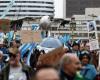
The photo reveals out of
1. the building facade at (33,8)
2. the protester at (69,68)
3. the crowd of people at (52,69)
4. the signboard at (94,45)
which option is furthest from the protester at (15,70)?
the building facade at (33,8)

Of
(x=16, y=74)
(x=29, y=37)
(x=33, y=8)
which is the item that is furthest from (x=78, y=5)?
(x=16, y=74)

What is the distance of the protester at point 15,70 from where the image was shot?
7621mm

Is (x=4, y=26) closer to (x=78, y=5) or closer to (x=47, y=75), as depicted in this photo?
(x=47, y=75)

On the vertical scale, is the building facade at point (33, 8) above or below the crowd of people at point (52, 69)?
below

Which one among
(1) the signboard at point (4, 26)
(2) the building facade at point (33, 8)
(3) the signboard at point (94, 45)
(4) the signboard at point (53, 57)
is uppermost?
(4) the signboard at point (53, 57)

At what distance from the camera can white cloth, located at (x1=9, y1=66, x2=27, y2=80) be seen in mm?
7633

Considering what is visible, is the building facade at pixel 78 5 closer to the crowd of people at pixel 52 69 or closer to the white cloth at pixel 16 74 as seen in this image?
the crowd of people at pixel 52 69

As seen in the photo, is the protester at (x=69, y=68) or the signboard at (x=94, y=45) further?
the signboard at (x=94, y=45)

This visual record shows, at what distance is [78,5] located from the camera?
13688 centimetres

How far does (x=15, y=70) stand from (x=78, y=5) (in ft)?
425

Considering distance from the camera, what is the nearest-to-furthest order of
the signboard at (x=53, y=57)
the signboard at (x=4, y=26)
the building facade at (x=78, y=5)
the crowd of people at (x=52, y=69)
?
the crowd of people at (x=52, y=69)
the signboard at (x=53, y=57)
the signboard at (x=4, y=26)
the building facade at (x=78, y=5)

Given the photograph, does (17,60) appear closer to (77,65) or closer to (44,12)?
(77,65)

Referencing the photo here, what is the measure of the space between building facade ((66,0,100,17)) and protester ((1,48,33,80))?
128 metres

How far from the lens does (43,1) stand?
143 metres
